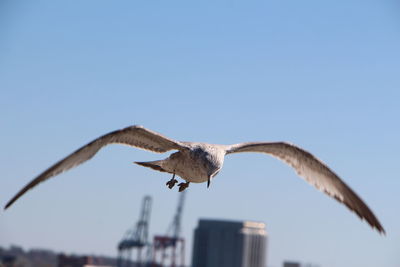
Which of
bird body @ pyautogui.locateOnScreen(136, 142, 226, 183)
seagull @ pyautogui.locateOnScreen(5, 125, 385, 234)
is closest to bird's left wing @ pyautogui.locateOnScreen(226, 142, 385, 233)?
seagull @ pyautogui.locateOnScreen(5, 125, 385, 234)

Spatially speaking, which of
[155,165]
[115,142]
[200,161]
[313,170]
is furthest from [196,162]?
[313,170]

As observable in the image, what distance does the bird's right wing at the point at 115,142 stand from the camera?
66.4 feet

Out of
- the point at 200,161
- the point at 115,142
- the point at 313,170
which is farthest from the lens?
the point at 313,170

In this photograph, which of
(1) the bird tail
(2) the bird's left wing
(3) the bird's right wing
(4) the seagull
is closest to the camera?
(3) the bird's right wing

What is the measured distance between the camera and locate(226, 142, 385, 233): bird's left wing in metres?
24.1

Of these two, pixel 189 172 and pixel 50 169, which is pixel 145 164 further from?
pixel 50 169

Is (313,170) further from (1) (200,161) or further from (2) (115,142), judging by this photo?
(2) (115,142)

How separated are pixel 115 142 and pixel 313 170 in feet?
23.0

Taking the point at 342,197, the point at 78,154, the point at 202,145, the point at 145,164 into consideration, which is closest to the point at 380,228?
the point at 342,197

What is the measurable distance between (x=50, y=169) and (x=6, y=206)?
6.29ft

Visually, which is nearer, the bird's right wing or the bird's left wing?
the bird's right wing

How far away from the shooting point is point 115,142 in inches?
882

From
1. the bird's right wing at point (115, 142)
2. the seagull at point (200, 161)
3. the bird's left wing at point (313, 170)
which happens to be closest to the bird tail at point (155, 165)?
the seagull at point (200, 161)

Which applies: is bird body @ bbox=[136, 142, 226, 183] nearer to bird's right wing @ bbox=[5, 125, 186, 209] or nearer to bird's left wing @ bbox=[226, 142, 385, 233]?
bird's right wing @ bbox=[5, 125, 186, 209]
